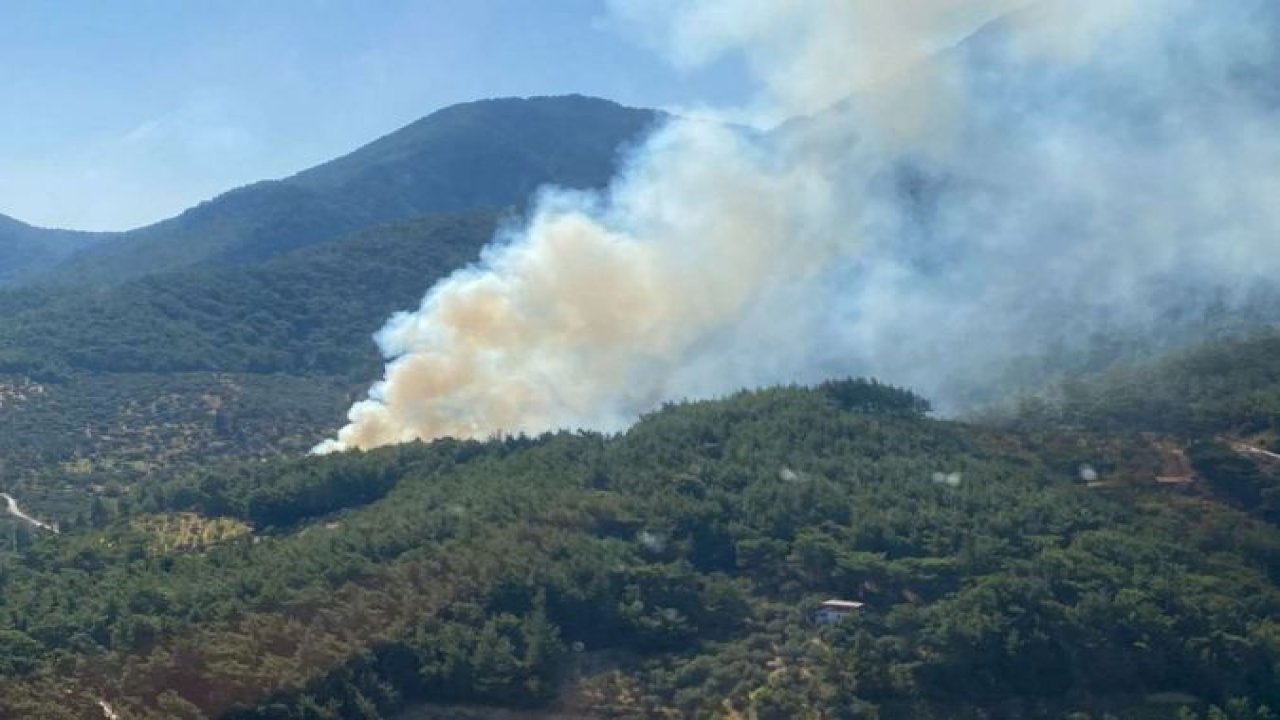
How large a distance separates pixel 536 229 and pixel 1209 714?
6593 centimetres

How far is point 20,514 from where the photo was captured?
73.0 metres

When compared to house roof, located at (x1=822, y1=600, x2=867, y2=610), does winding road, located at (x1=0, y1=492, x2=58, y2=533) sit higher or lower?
higher

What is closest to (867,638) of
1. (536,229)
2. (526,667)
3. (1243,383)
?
(526,667)

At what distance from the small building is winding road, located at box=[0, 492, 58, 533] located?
3649 centimetres

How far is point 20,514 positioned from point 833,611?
43.1m

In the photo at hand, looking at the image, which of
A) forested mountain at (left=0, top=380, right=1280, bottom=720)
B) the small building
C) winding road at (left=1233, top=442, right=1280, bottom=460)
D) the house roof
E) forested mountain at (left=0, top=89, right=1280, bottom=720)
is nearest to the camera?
forested mountain at (left=0, top=380, right=1280, bottom=720)

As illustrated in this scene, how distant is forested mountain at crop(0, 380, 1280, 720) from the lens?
138ft

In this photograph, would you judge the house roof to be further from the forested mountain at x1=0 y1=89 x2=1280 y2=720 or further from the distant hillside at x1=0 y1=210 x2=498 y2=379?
the distant hillside at x1=0 y1=210 x2=498 y2=379

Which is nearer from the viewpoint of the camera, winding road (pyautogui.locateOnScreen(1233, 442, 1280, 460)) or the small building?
the small building

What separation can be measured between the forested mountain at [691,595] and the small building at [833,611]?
1.34 ft

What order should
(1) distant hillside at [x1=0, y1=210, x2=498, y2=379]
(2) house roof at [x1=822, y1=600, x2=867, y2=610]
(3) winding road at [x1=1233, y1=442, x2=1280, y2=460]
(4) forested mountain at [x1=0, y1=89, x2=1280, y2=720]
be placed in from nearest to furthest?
Answer: (4) forested mountain at [x1=0, y1=89, x2=1280, y2=720] < (2) house roof at [x1=822, y1=600, x2=867, y2=610] < (3) winding road at [x1=1233, y1=442, x2=1280, y2=460] < (1) distant hillside at [x1=0, y1=210, x2=498, y2=379]

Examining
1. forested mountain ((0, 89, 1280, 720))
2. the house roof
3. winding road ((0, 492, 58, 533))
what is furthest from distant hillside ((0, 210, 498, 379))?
the house roof

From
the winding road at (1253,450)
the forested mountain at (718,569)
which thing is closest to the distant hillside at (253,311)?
the forested mountain at (718,569)

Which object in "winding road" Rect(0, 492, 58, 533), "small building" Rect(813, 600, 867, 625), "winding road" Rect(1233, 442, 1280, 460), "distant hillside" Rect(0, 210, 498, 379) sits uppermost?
"distant hillside" Rect(0, 210, 498, 379)
